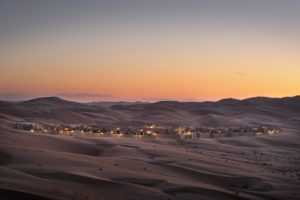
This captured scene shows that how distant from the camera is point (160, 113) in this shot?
85.1m

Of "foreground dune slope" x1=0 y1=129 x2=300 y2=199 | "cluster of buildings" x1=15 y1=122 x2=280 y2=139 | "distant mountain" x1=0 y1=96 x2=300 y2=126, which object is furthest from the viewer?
"distant mountain" x1=0 y1=96 x2=300 y2=126

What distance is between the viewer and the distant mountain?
215ft

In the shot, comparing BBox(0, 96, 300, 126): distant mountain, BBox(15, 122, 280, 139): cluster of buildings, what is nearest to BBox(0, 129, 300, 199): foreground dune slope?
BBox(15, 122, 280, 139): cluster of buildings

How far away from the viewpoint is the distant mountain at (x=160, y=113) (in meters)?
65.4

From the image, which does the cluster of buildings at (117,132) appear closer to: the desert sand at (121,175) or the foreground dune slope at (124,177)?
the desert sand at (121,175)

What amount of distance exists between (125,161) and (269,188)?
5.95 meters

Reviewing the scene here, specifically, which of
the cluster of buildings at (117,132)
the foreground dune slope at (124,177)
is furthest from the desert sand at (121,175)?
the cluster of buildings at (117,132)

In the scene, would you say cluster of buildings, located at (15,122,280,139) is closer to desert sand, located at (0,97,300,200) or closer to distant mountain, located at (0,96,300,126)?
desert sand, located at (0,97,300,200)

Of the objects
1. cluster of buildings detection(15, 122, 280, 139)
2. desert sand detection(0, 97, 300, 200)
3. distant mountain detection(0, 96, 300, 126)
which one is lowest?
desert sand detection(0, 97, 300, 200)

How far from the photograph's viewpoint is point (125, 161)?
55.7 ft

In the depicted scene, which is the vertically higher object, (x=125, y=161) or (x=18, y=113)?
(x=18, y=113)

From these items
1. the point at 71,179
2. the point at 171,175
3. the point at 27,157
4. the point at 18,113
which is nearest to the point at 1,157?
the point at 27,157

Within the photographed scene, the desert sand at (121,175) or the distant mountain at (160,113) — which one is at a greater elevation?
the distant mountain at (160,113)

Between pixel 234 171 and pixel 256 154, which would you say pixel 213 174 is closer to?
pixel 234 171
